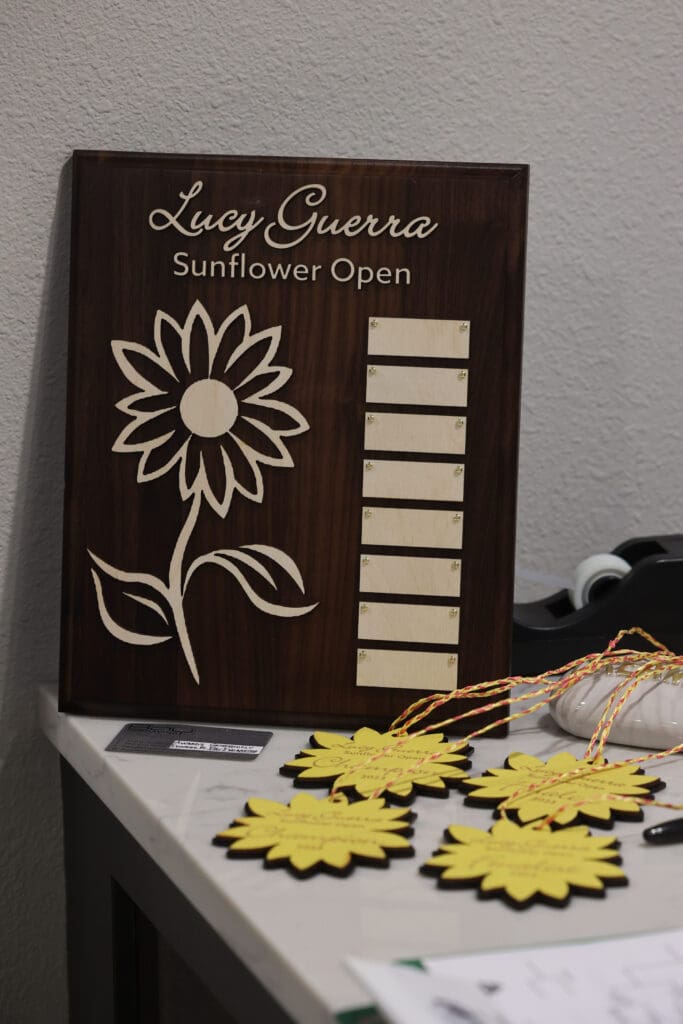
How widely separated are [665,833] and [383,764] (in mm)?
212

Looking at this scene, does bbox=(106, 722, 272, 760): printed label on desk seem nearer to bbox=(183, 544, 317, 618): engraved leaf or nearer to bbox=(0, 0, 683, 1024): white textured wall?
bbox=(183, 544, 317, 618): engraved leaf

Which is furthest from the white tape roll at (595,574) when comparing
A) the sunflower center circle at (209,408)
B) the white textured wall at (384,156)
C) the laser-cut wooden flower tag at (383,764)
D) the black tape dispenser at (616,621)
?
the sunflower center circle at (209,408)

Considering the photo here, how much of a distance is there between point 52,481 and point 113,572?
16cm

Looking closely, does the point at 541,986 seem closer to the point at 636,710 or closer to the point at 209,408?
the point at 636,710

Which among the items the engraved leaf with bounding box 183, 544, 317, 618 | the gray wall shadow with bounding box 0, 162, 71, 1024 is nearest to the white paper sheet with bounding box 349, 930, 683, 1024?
the engraved leaf with bounding box 183, 544, 317, 618

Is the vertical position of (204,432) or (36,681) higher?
(204,432)

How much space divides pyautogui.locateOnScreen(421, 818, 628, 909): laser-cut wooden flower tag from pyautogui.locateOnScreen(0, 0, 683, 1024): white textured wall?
1.75ft

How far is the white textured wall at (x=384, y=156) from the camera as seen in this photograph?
3.34ft

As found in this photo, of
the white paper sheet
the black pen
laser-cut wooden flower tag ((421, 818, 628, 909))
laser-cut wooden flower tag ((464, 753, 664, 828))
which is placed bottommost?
the white paper sheet

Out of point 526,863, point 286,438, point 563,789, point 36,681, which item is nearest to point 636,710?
point 563,789

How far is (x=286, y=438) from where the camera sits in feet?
3.05

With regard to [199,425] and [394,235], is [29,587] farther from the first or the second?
[394,235]

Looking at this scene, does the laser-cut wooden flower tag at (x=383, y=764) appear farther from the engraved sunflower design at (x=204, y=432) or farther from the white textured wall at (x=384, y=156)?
the white textured wall at (x=384, y=156)

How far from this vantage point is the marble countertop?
0.54 metres
